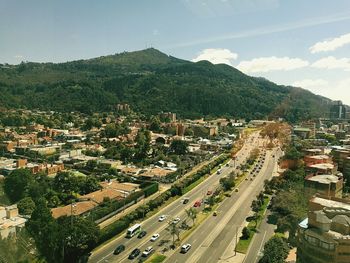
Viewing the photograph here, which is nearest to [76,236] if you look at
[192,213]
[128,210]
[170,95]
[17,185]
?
[192,213]

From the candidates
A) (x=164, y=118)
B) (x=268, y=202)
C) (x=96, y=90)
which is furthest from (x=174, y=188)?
(x=96, y=90)

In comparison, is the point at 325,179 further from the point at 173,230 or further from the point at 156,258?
the point at 156,258

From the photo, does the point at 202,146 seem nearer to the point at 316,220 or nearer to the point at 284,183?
the point at 284,183

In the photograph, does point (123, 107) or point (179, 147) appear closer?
point (179, 147)

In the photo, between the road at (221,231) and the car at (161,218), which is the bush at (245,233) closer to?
the road at (221,231)

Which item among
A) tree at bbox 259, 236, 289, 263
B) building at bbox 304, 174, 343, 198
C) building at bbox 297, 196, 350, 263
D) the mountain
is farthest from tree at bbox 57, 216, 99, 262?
the mountain

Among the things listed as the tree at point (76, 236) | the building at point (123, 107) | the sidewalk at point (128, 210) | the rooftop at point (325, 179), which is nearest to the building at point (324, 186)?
the rooftop at point (325, 179)
